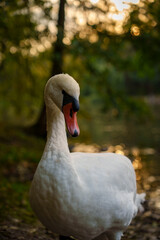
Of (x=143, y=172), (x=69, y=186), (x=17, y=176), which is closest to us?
(x=69, y=186)

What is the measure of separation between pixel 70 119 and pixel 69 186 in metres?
0.54

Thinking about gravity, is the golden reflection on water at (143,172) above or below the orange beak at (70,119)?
below

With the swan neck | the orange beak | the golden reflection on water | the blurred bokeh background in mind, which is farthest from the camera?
the golden reflection on water

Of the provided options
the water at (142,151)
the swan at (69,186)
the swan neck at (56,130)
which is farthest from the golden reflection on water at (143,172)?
the swan neck at (56,130)

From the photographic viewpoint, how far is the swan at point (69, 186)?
258cm

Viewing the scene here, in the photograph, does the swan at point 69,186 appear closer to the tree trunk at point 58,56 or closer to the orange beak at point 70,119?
the orange beak at point 70,119

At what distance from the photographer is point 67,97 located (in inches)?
105

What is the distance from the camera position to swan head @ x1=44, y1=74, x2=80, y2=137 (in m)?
2.60

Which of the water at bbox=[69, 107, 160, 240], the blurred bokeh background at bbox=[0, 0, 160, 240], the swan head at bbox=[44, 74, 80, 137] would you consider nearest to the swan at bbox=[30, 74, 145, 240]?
the swan head at bbox=[44, 74, 80, 137]

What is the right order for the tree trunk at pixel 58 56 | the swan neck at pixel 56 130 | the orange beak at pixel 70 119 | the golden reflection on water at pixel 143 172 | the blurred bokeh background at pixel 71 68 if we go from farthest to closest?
the golden reflection on water at pixel 143 172 < the tree trunk at pixel 58 56 < the blurred bokeh background at pixel 71 68 < the swan neck at pixel 56 130 < the orange beak at pixel 70 119

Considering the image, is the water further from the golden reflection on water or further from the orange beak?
the orange beak

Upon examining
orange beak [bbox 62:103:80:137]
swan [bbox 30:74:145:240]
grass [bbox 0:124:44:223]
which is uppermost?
orange beak [bbox 62:103:80:137]

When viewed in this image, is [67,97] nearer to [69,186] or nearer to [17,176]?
[69,186]

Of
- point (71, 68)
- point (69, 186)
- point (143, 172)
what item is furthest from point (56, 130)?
point (71, 68)
